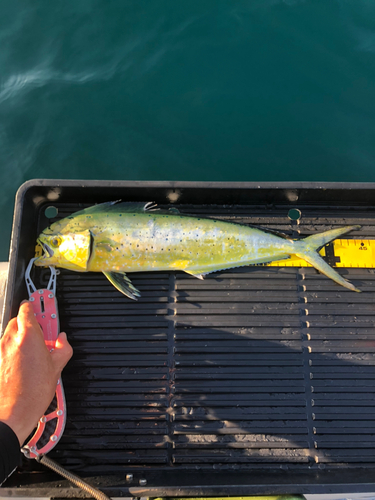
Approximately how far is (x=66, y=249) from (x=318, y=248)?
268 centimetres

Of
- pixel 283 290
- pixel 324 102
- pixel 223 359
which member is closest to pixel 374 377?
pixel 283 290

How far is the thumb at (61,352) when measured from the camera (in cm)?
310

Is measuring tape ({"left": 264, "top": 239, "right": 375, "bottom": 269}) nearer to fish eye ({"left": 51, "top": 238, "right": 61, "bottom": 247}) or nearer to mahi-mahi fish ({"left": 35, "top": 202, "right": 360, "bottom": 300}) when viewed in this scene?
mahi-mahi fish ({"left": 35, "top": 202, "right": 360, "bottom": 300})

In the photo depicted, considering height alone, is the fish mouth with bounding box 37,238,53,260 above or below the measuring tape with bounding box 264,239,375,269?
above

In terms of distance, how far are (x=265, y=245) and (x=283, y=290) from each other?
20.8 inches

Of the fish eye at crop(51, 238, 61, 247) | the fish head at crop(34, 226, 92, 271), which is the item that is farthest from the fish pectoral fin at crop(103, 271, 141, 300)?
the fish eye at crop(51, 238, 61, 247)

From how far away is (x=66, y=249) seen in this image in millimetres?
3426

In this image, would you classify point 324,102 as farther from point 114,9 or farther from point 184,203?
point 114,9

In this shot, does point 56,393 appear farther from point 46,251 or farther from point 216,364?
point 216,364

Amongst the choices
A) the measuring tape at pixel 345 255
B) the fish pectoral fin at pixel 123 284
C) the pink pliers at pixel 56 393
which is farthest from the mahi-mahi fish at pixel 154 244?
the pink pliers at pixel 56 393

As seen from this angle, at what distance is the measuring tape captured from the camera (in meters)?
3.67

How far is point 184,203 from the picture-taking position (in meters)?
3.83

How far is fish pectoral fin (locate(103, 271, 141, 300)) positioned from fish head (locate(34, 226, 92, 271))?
293mm

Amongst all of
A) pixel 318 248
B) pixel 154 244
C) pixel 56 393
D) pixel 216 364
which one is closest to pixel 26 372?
pixel 56 393
